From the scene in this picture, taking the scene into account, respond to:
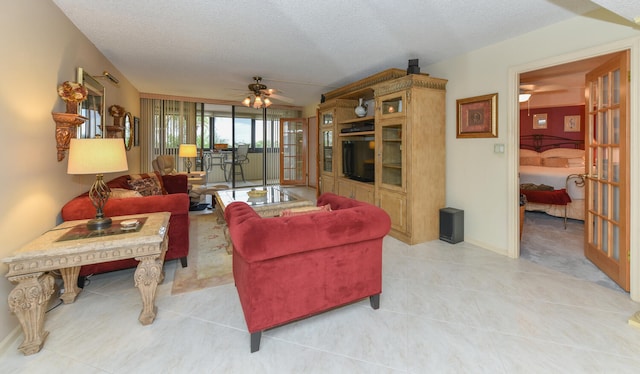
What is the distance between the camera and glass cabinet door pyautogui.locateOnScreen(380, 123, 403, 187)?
3891 mm

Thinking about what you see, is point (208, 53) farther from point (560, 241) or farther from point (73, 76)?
point (560, 241)

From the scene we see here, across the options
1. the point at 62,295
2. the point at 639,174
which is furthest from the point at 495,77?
the point at 62,295

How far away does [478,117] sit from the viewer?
11.4ft

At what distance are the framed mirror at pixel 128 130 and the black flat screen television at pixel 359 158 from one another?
344 cm

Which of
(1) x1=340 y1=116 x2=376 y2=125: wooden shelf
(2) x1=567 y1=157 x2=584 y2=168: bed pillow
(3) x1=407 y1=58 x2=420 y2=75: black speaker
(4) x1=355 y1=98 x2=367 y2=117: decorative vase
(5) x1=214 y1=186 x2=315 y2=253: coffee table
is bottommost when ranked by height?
(5) x1=214 y1=186 x2=315 y2=253: coffee table

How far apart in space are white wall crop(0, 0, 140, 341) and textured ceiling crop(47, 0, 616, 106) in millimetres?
386

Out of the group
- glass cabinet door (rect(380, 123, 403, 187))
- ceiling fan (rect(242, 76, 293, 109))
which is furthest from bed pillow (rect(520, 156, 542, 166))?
ceiling fan (rect(242, 76, 293, 109))

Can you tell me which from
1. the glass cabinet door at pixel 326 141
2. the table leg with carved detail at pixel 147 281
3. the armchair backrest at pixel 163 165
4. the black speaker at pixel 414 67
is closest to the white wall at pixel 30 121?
the table leg with carved detail at pixel 147 281

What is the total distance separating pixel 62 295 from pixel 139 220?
79cm

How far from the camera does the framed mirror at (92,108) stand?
2832 millimetres

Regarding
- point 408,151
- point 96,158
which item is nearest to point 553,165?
point 408,151

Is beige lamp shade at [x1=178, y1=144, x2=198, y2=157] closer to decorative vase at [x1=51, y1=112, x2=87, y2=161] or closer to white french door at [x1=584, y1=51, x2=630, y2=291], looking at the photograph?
decorative vase at [x1=51, y1=112, x2=87, y2=161]

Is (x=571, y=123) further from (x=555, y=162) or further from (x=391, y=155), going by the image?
(x=391, y=155)

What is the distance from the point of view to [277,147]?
361 inches
